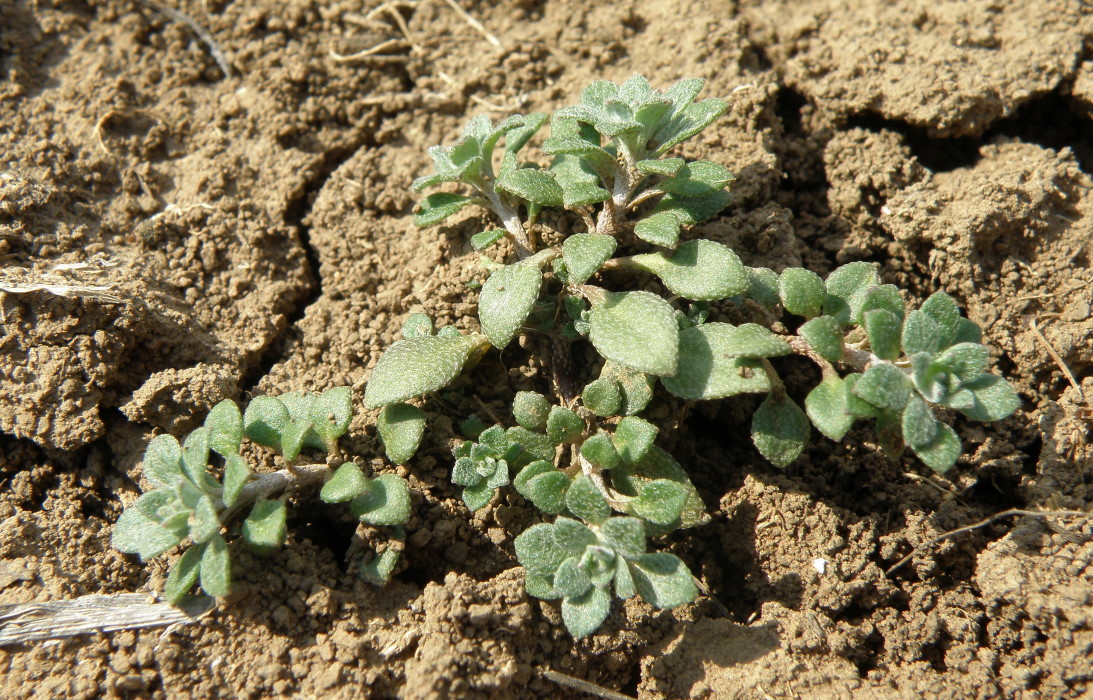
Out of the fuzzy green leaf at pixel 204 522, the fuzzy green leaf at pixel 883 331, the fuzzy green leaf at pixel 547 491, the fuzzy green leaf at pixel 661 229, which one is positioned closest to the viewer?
the fuzzy green leaf at pixel 204 522

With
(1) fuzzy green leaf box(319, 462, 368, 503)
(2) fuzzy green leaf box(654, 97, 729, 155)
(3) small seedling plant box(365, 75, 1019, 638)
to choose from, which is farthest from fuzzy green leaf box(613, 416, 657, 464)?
(2) fuzzy green leaf box(654, 97, 729, 155)

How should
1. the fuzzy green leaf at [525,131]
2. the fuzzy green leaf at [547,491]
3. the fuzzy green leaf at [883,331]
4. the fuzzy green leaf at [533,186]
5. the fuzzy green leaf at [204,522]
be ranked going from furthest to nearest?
the fuzzy green leaf at [525,131] → the fuzzy green leaf at [533,186] → the fuzzy green leaf at [547,491] → the fuzzy green leaf at [883,331] → the fuzzy green leaf at [204,522]

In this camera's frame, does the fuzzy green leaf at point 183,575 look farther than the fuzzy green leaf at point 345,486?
No

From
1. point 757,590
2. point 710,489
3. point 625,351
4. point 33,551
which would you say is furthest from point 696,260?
point 33,551

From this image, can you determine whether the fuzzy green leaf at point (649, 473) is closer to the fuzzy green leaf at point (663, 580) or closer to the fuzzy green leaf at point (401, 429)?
the fuzzy green leaf at point (663, 580)

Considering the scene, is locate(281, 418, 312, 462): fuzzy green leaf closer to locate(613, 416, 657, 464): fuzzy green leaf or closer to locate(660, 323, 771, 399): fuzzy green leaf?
locate(613, 416, 657, 464): fuzzy green leaf

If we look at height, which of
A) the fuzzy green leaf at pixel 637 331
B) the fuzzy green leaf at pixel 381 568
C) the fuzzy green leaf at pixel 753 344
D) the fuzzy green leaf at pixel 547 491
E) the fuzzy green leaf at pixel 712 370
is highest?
the fuzzy green leaf at pixel 637 331

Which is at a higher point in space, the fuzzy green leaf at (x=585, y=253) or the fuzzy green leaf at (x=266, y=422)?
the fuzzy green leaf at (x=585, y=253)

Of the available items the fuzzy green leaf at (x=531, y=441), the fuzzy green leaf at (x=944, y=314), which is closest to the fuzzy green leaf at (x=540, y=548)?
the fuzzy green leaf at (x=531, y=441)
